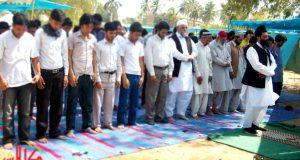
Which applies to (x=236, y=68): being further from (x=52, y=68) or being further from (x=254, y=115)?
(x=52, y=68)

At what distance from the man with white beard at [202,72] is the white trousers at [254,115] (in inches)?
47.1

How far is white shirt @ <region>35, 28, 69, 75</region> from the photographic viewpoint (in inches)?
212

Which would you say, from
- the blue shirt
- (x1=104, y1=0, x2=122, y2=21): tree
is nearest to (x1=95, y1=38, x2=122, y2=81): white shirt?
the blue shirt

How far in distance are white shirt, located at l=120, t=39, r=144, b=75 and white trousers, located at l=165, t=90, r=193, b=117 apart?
118 centimetres

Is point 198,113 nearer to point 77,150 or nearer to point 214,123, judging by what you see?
point 214,123

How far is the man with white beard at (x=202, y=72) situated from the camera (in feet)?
25.9

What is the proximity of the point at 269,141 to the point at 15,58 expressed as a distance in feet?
13.9

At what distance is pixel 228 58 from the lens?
27.8ft

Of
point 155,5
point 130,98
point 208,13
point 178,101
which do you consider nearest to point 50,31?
point 130,98

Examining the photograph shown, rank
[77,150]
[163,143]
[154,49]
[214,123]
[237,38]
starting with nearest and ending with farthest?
[77,150]
[163,143]
[154,49]
[214,123]
[237,38]

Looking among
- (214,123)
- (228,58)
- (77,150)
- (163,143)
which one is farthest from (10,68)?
(228,58)

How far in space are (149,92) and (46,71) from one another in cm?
220

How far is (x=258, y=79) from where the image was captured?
692 cm

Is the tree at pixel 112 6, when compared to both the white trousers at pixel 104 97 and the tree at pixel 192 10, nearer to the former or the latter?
the tree at pixel 192 10
